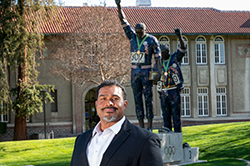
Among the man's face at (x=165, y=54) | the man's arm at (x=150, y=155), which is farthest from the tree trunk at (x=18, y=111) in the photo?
the man's arm at (x=150, y=155)

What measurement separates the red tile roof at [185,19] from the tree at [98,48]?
178 inches

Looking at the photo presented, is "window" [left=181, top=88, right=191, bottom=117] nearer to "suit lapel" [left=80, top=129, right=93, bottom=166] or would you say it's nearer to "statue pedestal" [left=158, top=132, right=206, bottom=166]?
"statue pedestal" [left=158, top=132, right=206, bottom=166]

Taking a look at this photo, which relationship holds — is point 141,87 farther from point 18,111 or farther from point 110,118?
point 18,111

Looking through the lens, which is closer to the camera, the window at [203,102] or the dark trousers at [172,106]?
the dark trousers at [172,106]

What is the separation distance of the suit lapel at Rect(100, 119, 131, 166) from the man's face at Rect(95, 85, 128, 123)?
0.48 ft

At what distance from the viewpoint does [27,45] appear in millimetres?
21812

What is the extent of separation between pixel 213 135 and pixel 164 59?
702 centimetres

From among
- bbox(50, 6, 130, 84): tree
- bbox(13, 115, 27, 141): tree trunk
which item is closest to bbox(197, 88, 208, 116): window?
bbox(50, 6, 130, 84): tree

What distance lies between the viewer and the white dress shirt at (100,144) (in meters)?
2.77

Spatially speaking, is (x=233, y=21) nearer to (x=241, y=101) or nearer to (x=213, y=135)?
(x=241, y=101)

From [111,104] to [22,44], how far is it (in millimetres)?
19617

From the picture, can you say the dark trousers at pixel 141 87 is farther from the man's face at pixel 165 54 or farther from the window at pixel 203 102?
the window at pixel 203 102

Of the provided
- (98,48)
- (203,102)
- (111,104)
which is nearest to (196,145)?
(111,104)

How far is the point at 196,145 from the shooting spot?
515 inches
